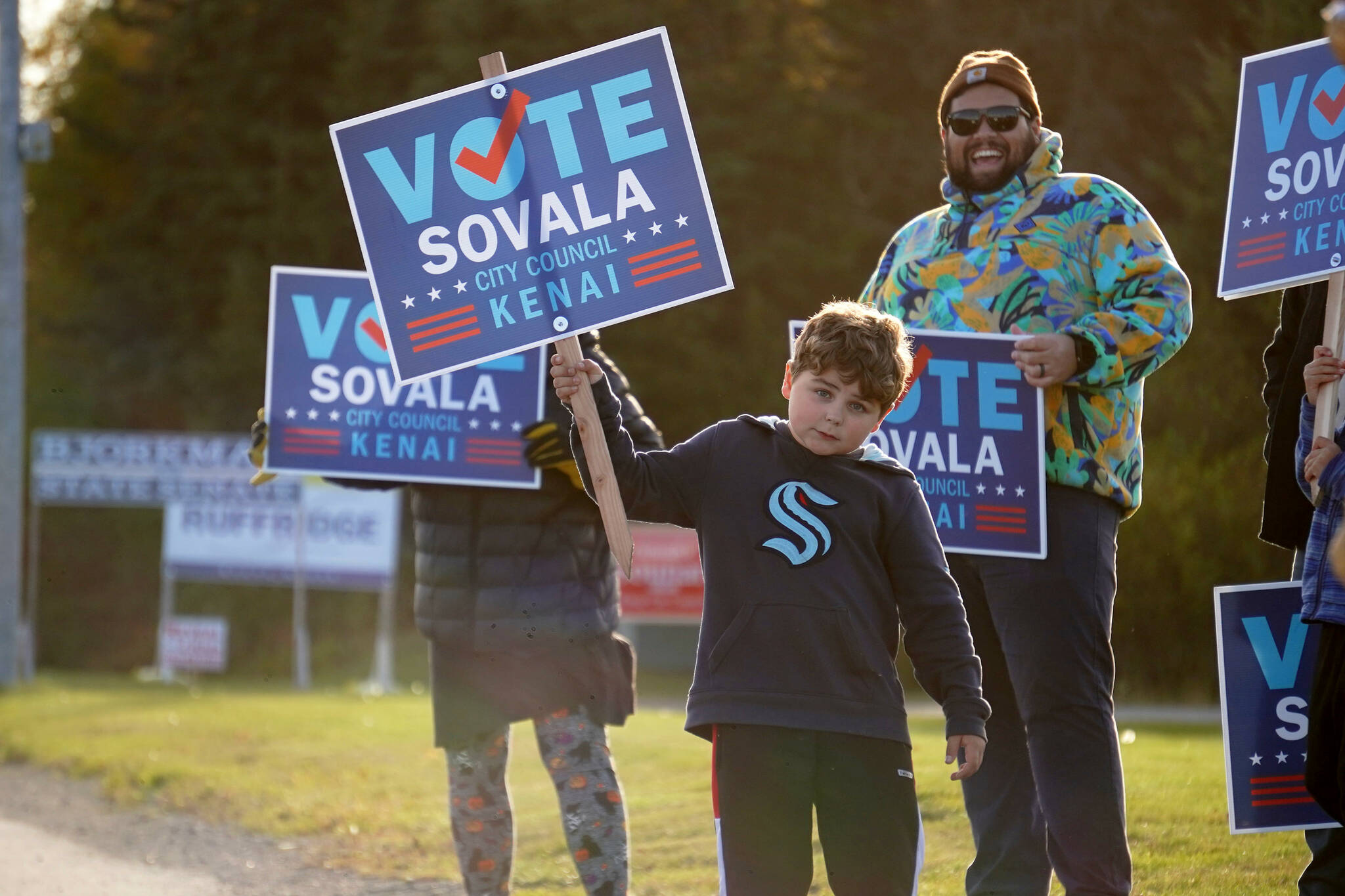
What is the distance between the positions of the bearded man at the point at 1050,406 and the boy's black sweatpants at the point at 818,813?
75 cm

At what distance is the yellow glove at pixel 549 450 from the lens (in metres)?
4.84

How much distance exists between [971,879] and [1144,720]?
785 centimetres

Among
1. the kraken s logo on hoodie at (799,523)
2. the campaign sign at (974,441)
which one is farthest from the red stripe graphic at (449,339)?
the kraken s logo on hoodie at (799,523)

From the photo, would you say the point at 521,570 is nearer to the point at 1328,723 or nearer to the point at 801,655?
the point at 801,655

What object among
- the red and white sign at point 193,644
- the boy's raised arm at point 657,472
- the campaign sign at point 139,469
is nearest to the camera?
the boy's raised arm at point 657,472

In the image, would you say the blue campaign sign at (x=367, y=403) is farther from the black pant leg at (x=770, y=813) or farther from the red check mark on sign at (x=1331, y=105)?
the red check mark on sign at (x=1331, y=105)

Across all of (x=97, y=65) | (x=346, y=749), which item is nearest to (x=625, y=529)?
(x=346, y=749)

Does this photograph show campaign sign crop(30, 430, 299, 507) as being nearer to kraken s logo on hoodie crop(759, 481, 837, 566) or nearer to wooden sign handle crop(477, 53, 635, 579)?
wooden sign handle crop(477, 53, 635, 579)

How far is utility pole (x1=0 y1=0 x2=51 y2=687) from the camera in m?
16.4

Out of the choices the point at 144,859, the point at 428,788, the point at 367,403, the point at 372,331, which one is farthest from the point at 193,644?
the point at 367,403

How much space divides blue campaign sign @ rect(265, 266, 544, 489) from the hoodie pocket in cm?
161

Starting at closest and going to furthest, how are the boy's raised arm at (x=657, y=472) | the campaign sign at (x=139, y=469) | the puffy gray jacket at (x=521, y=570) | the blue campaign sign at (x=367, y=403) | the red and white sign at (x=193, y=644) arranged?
the boy's raised arm at (x=657, y=472), the puffy gray jacket at (x=521, y=570), the blue campaign sign at (x=367, y=403), the red and white sign at (x=193, y=644), the campaign sign at (x=139, y=469)

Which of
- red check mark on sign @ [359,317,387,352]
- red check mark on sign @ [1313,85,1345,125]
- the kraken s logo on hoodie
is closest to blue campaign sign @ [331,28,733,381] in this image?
the kraken s logo on hoodie

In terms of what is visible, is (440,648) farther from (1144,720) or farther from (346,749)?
(1144,720)
